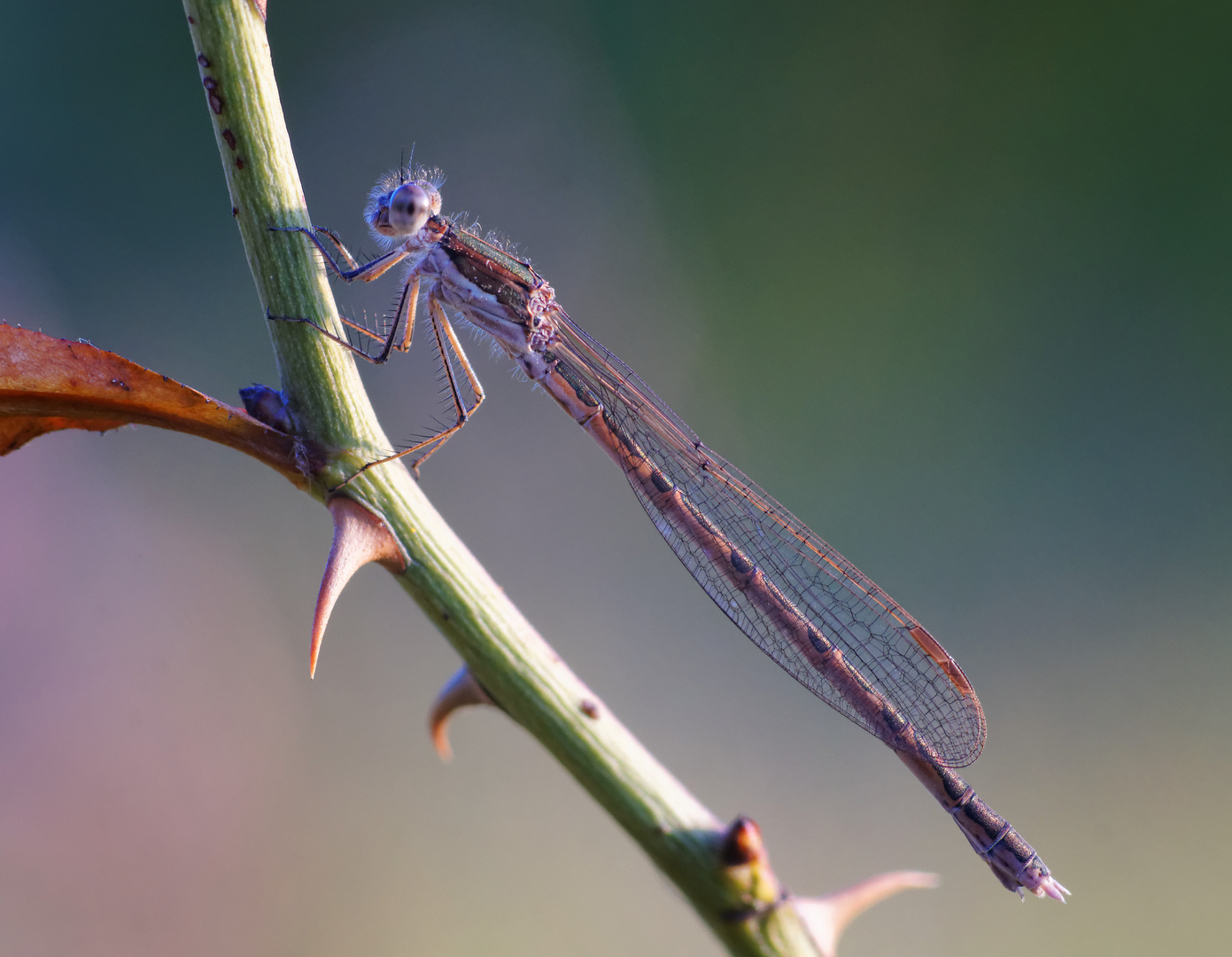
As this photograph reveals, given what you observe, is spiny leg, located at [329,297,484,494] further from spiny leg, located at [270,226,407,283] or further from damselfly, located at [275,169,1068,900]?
spiny leg, located at [270,226,407,283]

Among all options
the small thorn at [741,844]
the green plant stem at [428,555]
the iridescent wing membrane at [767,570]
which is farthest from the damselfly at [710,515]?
the small thorn at [741,844]

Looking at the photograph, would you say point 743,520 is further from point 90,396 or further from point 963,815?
point 90,396

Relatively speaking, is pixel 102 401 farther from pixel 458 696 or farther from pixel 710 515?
pixel 710 515

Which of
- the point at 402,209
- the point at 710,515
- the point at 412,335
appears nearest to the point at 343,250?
the point at 402,209

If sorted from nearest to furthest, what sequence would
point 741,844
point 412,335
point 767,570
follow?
point 741,844 < point 412,335 < point 767,570

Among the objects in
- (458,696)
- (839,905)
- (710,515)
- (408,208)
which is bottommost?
(839,905)

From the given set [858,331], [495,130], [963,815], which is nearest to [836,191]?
[858,331]
